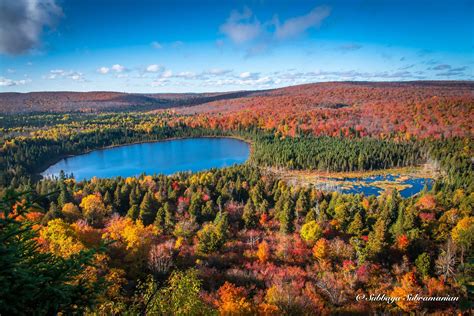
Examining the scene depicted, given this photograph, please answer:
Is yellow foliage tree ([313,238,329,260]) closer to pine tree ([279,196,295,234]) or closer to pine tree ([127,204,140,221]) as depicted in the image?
pine tree ([279,196,295,234])

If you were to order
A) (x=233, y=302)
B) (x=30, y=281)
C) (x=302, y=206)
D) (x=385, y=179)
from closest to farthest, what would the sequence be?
(x=30, y=281) → (x=233, y=302) → (x=302, y=206) → (x=385, y=179)

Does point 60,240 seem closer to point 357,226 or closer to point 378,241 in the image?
point 378,241

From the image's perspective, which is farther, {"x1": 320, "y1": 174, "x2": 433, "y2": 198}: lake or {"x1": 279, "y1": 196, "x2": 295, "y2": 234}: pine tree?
{"x1": 320, "y1": 174, "x2": 433, "y2": 198}: lake

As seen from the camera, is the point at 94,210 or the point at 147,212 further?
the point at 94,210

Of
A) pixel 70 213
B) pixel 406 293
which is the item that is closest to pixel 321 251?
pixel 406 293

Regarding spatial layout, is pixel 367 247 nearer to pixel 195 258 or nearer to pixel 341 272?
pixel 341 272

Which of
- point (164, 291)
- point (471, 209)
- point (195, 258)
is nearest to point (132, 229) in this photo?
A: point (195, 258)

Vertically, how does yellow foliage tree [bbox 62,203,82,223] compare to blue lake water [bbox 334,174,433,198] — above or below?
above

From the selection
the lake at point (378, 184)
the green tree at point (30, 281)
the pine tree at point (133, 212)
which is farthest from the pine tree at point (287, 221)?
the green tree at point (30, 281)

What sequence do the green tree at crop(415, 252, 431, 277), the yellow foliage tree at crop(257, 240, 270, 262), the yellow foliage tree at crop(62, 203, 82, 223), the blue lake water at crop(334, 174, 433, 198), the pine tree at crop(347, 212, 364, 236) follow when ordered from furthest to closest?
the blue lake water at crop(334, 174, 433, 198) → the yellow foliage tree at crop(62, 203, 82, 223) → the pine tree at crop(347, 212, 364, 236) → the yellow foliage tree at crop(257, 240, 270, 262) → the green tree at crop(415, 252, 431, 277)

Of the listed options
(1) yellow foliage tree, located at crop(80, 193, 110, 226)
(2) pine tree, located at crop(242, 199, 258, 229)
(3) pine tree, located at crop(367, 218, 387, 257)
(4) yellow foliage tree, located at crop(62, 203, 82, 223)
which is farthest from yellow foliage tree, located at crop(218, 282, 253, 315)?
(4) yellow foliage tree, located at crop(62, 203, 82, 223)
